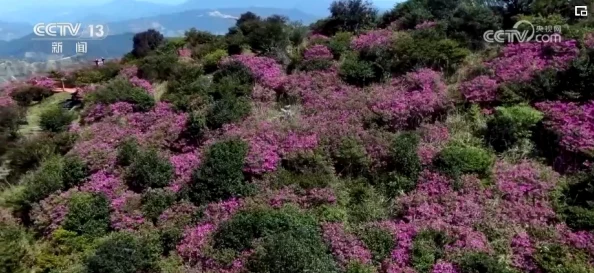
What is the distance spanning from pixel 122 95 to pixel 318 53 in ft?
21.7

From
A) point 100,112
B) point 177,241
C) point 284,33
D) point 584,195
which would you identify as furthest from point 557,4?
point 100,112

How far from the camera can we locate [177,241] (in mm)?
9125

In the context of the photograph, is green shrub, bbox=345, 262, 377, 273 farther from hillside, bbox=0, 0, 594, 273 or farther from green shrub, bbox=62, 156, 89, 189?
green shrub, bbox=62, 156, 89, 189

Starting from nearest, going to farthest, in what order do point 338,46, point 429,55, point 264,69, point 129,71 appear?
point 429,55 → point 264,69 → point 338,46 → point 129,71

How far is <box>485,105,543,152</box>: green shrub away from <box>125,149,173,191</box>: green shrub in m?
7.32

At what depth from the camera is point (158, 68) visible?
17.4 meters

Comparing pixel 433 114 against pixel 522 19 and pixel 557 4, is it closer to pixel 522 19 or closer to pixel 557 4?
pixel 522 19

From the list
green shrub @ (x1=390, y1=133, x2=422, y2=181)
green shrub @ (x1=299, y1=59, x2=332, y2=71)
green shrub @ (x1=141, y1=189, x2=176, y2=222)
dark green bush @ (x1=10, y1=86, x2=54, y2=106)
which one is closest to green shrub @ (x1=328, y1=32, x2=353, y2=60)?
green shrub @ (x1=299, y1=59, x2=332, y2=71)

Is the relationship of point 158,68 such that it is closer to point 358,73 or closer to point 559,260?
point 358,73

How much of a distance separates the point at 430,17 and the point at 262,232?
37.2ft

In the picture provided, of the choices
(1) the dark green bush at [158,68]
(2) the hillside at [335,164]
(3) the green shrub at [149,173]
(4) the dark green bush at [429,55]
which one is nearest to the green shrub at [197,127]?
(2) the hillside at [335,164]

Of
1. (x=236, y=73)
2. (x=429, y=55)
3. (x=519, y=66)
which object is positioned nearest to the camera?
(x=519, y=66)

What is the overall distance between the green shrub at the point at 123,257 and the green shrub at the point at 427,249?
4.76 meters

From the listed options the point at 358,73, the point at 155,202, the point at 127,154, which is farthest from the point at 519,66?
the point at 127,154
